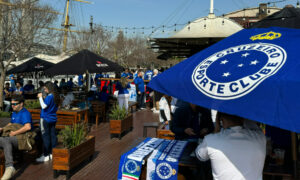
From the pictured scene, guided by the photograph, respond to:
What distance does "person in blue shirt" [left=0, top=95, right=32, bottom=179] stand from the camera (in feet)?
16.5

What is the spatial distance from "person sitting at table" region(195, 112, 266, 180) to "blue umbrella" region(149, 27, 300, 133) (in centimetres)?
40

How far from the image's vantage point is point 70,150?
5.07 metres

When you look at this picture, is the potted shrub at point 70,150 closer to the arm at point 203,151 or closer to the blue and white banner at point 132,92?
the arm at point 203,151

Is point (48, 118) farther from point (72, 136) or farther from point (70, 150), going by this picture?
point (70, 150)

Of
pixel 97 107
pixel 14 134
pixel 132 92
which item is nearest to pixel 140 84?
pixel 132 92

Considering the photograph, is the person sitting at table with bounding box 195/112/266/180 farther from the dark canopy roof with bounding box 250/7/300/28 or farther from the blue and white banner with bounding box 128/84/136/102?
the blue and white banner with bounding box 128/84/136/102

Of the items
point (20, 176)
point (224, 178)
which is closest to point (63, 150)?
point (20, 176)

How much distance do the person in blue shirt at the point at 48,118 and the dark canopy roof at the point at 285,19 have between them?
4475 mm

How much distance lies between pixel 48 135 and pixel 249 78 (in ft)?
16.8

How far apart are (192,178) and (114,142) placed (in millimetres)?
4626

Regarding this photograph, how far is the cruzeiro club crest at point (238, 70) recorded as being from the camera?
212 centimetres

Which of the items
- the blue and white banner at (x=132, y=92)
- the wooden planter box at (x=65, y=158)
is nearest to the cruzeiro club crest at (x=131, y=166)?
the wooden planter box at (x=65, y=158)

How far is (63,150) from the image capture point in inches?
199

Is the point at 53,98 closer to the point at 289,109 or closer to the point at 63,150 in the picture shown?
the point at 63,150
